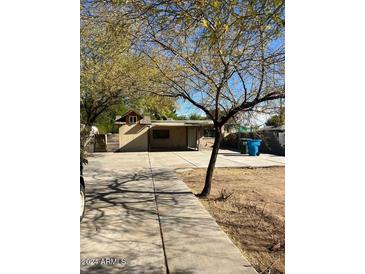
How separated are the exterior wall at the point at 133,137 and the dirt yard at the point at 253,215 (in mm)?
11167

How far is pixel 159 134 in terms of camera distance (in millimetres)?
21359

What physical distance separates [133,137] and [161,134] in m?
3.01

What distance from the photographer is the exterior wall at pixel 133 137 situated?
18.8 metres

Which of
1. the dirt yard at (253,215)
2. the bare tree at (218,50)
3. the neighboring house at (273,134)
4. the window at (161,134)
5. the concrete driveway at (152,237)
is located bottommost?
the dirt yard at (253,215)

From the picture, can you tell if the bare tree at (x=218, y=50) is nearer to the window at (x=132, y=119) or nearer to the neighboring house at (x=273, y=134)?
the neighboring house at (x=273, y=134)

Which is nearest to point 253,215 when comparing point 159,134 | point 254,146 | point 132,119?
point 254,146

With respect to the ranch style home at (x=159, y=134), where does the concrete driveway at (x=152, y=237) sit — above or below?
below

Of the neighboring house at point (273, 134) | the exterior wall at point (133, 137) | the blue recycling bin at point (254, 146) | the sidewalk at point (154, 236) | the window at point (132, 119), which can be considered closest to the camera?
the sidewalk at point (154, 236)

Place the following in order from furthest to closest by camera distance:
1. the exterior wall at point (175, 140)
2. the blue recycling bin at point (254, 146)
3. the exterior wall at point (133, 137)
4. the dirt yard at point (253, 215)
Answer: the exterior wall at point (175, 140) → the exterior wall at point (133, 137) → the blue recycling bin at point (254, 146) → the dirt yard at point (253, 215)

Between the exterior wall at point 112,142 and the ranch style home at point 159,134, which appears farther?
the ranch style home at point 159,134

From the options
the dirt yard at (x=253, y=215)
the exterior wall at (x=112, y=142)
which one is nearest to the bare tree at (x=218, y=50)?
the dirt yard at (x=253, y=215)

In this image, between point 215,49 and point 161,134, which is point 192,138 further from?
point 215,49
